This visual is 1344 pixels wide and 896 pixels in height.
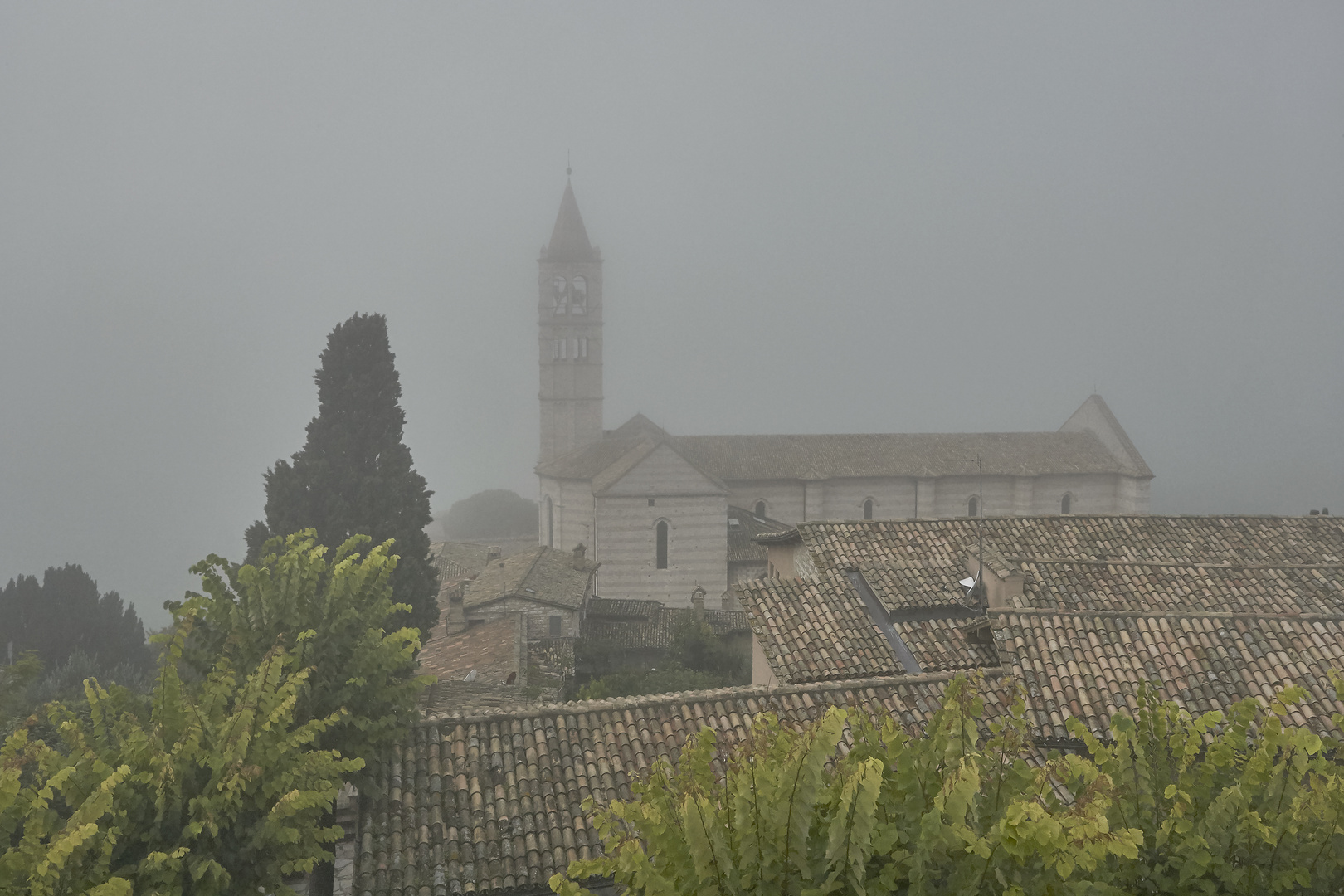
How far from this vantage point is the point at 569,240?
55.8 meters

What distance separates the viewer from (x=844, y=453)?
4484cm

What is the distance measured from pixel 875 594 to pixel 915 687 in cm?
294

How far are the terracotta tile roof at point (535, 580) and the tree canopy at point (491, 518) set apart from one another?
4056cm

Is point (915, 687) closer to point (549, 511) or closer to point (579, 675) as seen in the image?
point (579, 675)

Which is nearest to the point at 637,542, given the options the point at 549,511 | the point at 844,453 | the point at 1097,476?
the point at 549,511

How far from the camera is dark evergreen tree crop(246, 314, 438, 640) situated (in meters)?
25.8

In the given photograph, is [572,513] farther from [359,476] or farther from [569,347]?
[359,476]

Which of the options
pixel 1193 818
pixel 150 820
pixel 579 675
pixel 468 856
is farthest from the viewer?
pixel 579 675

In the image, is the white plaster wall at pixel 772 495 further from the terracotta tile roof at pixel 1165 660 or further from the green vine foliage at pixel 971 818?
the green vine foliage at pixel 971 818

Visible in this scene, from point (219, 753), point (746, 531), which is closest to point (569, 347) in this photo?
point (746, 531)

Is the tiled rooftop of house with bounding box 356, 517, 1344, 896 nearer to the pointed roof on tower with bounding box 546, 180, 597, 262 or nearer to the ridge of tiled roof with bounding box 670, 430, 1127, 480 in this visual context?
the ridge of tiled roof with bounding box 670, 430, 1127, 480

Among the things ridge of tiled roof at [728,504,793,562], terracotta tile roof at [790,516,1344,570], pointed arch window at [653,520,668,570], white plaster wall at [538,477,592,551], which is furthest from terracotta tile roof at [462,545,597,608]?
terracotta tile roof at [790,516,1344,570]

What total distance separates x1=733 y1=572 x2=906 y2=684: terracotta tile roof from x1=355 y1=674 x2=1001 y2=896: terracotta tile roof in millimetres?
1263

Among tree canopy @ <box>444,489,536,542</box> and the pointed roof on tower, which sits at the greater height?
the pointed roof on tower
